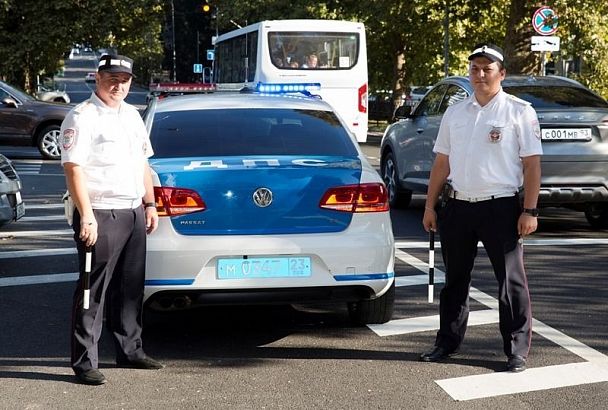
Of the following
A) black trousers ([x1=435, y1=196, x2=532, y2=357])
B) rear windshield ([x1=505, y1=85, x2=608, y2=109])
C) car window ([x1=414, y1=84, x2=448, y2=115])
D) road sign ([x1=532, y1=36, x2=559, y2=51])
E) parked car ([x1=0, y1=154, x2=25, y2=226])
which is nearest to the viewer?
black trousers ([x1=435, y1=196, x2=532, y2=357])

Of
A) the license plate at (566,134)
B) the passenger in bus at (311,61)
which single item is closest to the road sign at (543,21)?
the passenger in bus at (311,61)

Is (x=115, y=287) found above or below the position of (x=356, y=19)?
below

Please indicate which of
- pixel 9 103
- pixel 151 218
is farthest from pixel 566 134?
pixel 9 103

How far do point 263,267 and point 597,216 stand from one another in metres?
7.05

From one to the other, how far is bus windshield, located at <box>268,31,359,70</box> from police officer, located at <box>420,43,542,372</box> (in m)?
20.1

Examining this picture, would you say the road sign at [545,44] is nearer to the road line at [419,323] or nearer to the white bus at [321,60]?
the white bus at [321,60]

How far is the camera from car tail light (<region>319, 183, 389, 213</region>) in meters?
6.48

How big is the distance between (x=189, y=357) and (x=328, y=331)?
1.06 metres

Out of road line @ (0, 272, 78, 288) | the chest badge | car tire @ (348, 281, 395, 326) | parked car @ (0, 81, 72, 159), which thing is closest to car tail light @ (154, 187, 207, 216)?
car tire @ (348, 281, 395, 326)

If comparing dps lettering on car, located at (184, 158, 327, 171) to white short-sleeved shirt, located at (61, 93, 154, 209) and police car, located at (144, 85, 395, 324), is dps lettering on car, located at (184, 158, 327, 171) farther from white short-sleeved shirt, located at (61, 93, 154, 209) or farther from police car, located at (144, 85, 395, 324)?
white short-sleeved shirt, located at (61, 93, 154, 209)

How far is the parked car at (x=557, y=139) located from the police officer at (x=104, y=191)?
6.02m

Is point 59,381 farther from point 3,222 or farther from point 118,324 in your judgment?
point 3,222

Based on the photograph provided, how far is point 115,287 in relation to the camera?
20.2 ft

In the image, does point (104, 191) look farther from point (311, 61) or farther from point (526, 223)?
point (311, 61)
